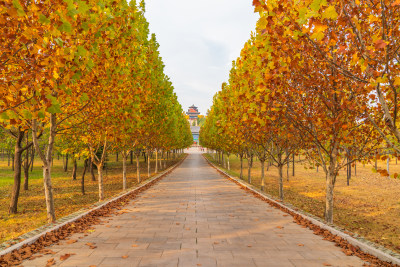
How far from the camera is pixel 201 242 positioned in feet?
20.4

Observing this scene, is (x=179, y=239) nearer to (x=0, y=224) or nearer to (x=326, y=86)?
(x=326, y=86)

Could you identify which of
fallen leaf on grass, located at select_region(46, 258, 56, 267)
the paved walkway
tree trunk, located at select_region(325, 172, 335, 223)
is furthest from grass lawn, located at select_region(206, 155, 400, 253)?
fallen leaf on grass, located at select_region(46, 258, 56, 267)

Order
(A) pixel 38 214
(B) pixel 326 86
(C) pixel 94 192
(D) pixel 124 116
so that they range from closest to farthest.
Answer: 1. (B) pixel 326 86
2. (D) pixel 124 116
3. (A) pixel 38 214
4. (C) pixel 94 192

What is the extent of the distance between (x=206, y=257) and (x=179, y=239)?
130 cm

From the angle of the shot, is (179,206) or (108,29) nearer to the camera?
(108,29)

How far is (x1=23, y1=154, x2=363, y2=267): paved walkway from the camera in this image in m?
5.12

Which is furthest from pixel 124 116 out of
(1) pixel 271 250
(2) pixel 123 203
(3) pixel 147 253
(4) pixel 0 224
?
(4) pixel 0 224

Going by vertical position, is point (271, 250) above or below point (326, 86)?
below

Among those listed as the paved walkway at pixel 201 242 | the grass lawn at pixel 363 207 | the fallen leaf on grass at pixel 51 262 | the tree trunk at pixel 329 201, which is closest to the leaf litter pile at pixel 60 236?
the fallen leaf on grass at pixel 51 262

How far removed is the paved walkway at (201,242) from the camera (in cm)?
512

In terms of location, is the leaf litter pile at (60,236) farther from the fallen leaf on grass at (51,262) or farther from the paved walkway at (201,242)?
the paved walkway at (201,242)

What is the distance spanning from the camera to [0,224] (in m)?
11.3

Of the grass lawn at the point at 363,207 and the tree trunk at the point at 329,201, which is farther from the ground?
the tree trunk at the point at 329,201

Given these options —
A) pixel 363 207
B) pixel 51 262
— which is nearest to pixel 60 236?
pixel 51 262
